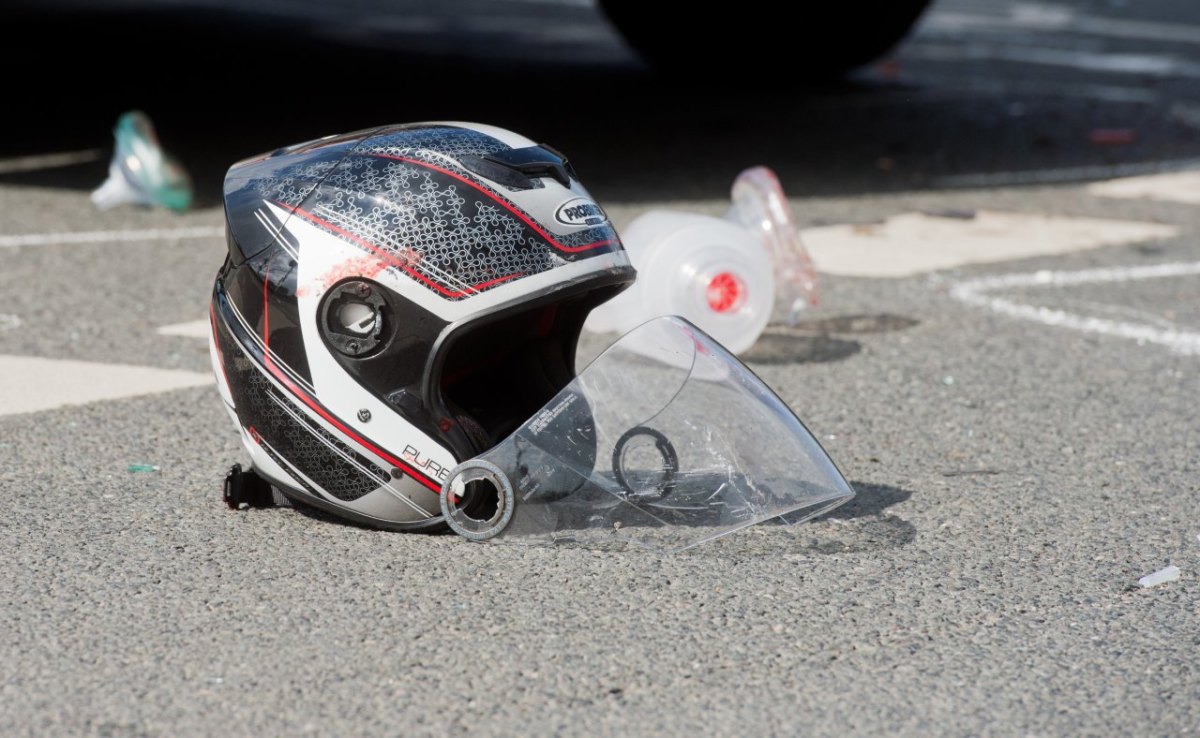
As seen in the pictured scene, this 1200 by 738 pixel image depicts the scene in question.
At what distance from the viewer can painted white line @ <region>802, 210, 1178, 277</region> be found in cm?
571

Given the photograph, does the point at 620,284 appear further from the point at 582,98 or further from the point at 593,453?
the point at 582,98

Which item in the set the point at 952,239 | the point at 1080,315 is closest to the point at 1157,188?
the point at 952,239

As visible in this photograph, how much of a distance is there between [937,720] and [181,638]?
1.23 metres

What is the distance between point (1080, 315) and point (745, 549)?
2427mm

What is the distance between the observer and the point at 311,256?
2877mm

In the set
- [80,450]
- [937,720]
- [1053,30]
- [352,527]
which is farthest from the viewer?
[1053,30]

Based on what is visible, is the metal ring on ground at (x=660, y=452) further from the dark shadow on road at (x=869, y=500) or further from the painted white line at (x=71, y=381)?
the painted white line at (x=71, y=381)

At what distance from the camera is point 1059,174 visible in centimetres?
750

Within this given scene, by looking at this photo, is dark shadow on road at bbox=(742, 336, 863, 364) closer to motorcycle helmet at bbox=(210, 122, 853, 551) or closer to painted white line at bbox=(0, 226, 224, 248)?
motorcycle helmet at bbox=(210, 122, 853, 551)

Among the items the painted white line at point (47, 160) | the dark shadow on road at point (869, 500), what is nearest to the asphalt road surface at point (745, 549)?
the dark shadow on road at point (869, 500)

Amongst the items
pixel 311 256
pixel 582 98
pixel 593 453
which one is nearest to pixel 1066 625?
pixel 593 453

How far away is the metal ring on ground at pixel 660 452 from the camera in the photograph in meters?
3.02

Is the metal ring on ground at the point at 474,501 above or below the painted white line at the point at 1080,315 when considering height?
above

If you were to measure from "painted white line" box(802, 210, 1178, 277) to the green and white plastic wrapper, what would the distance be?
2.61 m
